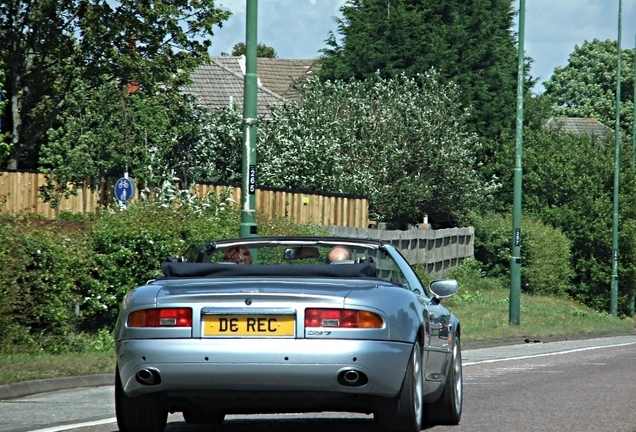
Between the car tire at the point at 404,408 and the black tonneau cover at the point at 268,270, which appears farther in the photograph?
the black tonneau cover at the point at 268,270

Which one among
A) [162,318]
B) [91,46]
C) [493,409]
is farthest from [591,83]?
[162,318]

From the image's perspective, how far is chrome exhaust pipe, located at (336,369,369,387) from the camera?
8875 millimetres

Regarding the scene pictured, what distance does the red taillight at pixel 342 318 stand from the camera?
8.90 meters

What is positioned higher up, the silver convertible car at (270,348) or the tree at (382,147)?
the tree at (382,147)

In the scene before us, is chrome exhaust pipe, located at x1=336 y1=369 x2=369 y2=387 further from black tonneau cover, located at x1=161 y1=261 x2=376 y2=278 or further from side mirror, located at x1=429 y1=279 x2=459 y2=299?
side mirror, located at x1=429 y1=279 x2=459 y2=299

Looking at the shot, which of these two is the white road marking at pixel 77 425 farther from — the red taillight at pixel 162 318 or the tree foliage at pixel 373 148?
Result: the tree foliage at pixel 373 148

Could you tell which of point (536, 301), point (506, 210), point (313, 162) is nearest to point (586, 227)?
point (506, 210)

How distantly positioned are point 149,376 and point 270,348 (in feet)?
2.52

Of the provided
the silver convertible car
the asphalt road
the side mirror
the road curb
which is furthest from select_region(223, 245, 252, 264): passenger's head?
the road curb

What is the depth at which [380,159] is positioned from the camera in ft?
157

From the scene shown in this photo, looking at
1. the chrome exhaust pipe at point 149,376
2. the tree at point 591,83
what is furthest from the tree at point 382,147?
the tree at point 591,83

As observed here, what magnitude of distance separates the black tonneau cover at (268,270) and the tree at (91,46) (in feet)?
110

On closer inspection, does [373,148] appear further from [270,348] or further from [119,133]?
[270,348]

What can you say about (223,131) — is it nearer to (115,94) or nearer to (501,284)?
(115,94)
